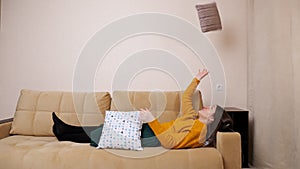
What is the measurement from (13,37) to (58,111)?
4.15ft

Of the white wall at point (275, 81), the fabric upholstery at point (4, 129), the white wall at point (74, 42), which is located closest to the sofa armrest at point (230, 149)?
the white wall at point (275, 81)

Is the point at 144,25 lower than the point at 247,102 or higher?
higher

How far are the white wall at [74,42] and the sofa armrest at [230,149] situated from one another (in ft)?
Result: 4.17

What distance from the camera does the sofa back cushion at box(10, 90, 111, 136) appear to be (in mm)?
2744

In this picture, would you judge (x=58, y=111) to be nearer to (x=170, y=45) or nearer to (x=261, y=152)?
(x=170, y=45)

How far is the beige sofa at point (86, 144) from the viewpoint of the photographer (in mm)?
2025

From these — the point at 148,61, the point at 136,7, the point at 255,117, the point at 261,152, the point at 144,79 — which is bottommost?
the point at 261,152

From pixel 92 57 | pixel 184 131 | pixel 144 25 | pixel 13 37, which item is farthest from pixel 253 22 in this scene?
pixel 13 37

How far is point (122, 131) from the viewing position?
2322 millimetres

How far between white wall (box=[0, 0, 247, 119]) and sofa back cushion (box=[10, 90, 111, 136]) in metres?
0.53

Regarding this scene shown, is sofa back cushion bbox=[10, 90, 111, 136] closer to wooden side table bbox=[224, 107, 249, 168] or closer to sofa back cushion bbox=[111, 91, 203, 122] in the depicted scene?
sofa back cushion bbox=[111, 91, 203, 122]

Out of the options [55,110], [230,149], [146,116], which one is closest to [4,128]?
[55,110]

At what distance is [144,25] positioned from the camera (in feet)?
11.0

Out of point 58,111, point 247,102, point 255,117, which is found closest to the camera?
point 58,111
